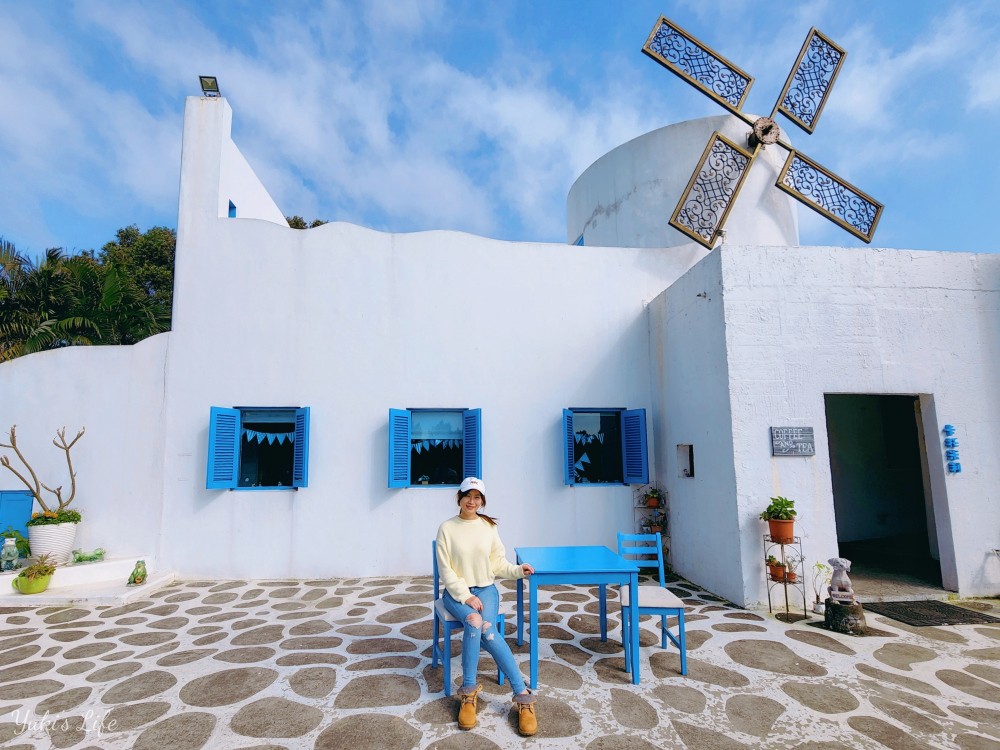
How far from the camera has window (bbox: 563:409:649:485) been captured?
263 inches

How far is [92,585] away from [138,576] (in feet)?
1.79

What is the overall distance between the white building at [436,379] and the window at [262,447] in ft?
0.10

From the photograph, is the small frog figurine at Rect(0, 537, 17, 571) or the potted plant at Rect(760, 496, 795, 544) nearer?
the potted plant at Rect(760, 496, 795, 544)

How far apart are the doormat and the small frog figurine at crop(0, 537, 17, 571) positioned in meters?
9.21

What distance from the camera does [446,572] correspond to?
309 cm

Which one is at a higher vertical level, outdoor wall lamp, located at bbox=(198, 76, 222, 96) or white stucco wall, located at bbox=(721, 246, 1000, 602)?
outdoor wall lamp, located at bbox=(198, 76, 222, 96)

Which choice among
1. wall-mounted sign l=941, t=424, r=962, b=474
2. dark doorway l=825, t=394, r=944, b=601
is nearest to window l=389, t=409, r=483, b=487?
wall-mounted sign l=941, t=424, r=962, b=474

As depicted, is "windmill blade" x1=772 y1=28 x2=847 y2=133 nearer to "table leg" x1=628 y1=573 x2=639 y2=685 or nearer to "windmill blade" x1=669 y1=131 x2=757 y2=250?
"windmill blade" x1=669 y1=131 x2=757 y2=250

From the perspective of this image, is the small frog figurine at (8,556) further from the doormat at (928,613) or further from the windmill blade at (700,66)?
the windmill blade at (700,66)

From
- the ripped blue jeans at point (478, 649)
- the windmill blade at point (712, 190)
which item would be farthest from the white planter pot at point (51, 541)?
the windmill blade at point (712, 190)

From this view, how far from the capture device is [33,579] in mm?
5496

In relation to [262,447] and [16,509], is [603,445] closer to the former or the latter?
[262,447]

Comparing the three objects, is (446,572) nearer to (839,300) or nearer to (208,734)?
(208,734)

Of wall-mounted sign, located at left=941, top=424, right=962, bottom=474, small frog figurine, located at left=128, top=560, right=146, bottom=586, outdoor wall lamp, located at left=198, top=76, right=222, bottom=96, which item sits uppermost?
outdoor wall lamp, located at left=198, top=76, right=222, bottom=96
